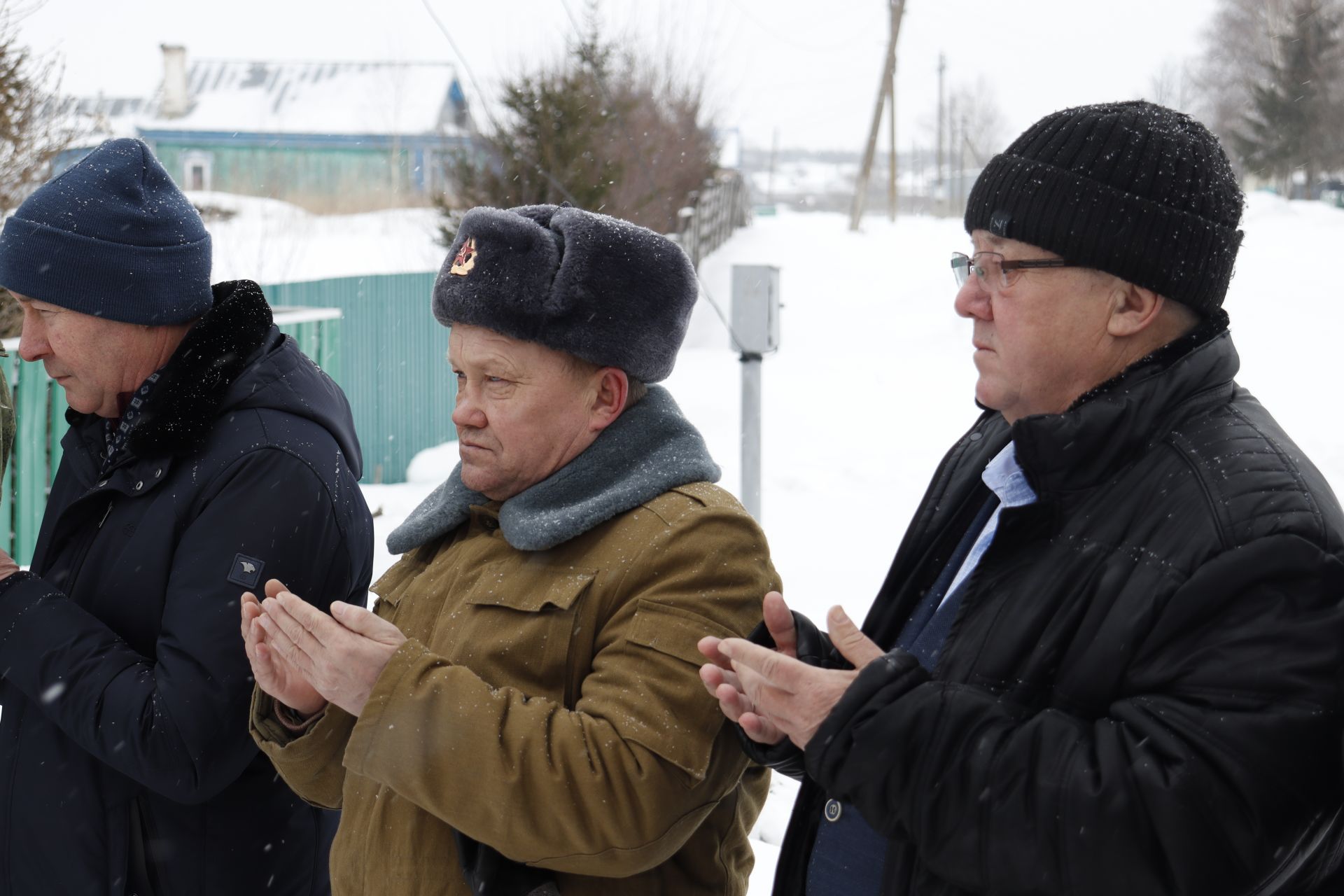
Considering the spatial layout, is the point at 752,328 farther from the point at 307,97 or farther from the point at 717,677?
the point at 307,97

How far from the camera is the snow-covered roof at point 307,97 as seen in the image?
145 ft

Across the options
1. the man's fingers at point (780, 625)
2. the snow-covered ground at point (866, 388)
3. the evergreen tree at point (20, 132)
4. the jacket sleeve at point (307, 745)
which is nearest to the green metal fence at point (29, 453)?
the evergreen tree at point (20, 132)

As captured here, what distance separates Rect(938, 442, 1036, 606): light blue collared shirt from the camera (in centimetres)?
165

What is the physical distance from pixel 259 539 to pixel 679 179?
16945mm

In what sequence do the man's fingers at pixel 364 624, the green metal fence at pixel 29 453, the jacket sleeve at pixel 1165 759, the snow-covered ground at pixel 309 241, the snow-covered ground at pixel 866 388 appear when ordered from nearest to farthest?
the jacket sleeve at pixel 1165 759 → the man's fingers at pixel 364 624 → the green metal fence at pixel 29 453 → the snow-covered ground at pixel 866 388 → the snow-covered ground at pixel 309 241

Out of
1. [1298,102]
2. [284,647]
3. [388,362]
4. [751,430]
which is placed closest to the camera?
[284,647]

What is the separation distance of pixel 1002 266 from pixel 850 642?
0.56 meters

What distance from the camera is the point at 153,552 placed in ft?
6.82

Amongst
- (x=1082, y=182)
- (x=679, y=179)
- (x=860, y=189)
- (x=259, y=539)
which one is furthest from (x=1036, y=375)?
(x=860, y=189)

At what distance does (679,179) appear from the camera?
18.5m

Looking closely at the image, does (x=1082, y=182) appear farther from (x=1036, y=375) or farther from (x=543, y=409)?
(x=543, y=409)

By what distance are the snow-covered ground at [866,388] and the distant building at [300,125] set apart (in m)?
12.9

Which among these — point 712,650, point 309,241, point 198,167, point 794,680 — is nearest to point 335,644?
point 712,650

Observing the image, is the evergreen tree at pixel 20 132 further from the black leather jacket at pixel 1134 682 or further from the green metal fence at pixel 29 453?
the black leather jacket at pixel 1134 682
